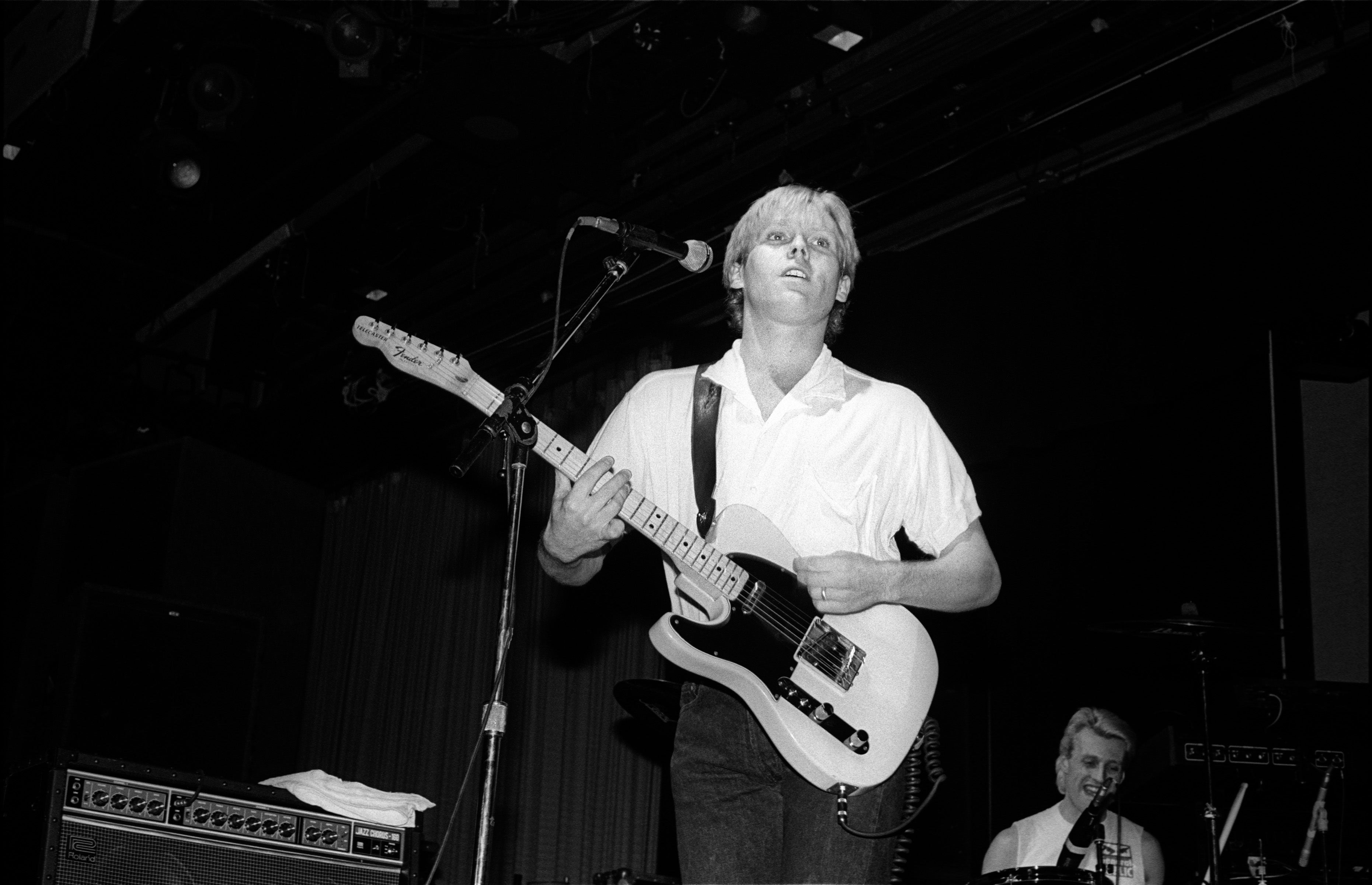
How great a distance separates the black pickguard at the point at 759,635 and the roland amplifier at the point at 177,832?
1691 mm

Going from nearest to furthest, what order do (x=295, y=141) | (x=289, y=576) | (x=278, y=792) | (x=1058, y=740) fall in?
(x=278, y=792) → (x=1058, y=740) → (x=295, y=141) → (x=289, y=576)

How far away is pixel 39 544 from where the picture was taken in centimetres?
948

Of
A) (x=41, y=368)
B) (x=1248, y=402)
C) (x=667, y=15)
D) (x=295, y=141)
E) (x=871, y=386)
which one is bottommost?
(x=871, y=386)

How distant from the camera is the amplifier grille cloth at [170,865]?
10.9ft

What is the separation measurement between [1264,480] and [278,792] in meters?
4.37

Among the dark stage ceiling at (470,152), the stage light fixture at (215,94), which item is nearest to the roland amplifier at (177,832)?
the dark stage ceiling at (470,152)

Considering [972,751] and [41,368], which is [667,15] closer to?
[972,751]

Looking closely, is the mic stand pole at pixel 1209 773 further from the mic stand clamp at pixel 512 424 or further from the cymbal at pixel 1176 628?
the mic stand clamp at pixel 512 424

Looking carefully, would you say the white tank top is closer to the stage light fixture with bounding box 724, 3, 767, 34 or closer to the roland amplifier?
the roland amplifier

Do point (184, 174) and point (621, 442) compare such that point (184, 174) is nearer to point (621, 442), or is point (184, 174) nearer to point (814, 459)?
point (621, 442)

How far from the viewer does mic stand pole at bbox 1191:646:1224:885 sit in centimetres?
481

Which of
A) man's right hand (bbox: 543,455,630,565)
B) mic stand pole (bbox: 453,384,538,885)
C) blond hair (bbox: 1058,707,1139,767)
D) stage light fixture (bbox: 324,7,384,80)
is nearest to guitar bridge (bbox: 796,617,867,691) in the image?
man's right hand (bbox: 543,455,630,565)

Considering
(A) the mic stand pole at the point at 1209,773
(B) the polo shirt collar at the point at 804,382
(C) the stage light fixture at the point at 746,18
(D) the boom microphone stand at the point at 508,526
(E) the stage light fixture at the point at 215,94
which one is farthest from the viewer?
(E) the stage light fixture at the point at 215,94

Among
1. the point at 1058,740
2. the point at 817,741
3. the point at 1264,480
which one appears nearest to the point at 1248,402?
the point at 1264,480
